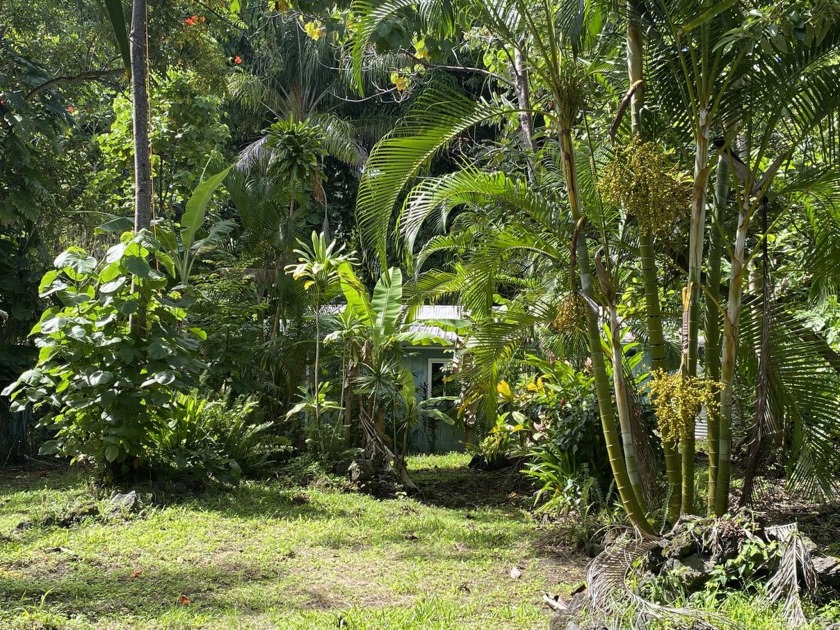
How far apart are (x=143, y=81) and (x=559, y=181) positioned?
4.71m

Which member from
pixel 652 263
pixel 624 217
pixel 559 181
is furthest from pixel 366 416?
pixel 652 263

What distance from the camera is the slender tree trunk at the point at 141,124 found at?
8680 mm

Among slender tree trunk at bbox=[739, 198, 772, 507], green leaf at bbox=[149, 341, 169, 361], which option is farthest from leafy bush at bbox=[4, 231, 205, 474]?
slender tree trunk at bbox=[739, 198, 772, 507]

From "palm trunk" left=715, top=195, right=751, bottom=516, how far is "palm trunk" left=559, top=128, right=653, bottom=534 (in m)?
0.51

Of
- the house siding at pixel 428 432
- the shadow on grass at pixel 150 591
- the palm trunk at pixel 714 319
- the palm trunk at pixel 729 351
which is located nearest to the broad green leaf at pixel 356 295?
the shadow on grass at pixel 150 591

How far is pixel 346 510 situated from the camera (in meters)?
7.91

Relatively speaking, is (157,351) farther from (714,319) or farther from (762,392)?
(762,392)

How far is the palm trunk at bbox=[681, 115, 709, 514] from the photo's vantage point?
183 inches

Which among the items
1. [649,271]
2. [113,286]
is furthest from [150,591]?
[649,271]

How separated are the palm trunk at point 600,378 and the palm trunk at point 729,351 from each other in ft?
1.67

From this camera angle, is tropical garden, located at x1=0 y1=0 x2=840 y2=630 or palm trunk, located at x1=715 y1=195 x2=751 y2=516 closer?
tropical garden, located at x1=0 y1=0 x2=840 y2=630

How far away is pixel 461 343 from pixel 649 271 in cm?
644

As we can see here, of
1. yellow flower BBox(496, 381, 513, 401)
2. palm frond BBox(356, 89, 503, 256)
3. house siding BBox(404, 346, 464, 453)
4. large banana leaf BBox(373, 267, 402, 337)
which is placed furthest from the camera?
house siding BBox(404, 346, 464, 453)

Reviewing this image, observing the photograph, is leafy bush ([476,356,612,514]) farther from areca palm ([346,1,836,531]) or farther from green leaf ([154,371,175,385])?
green leaf ([154,371,175,385])
